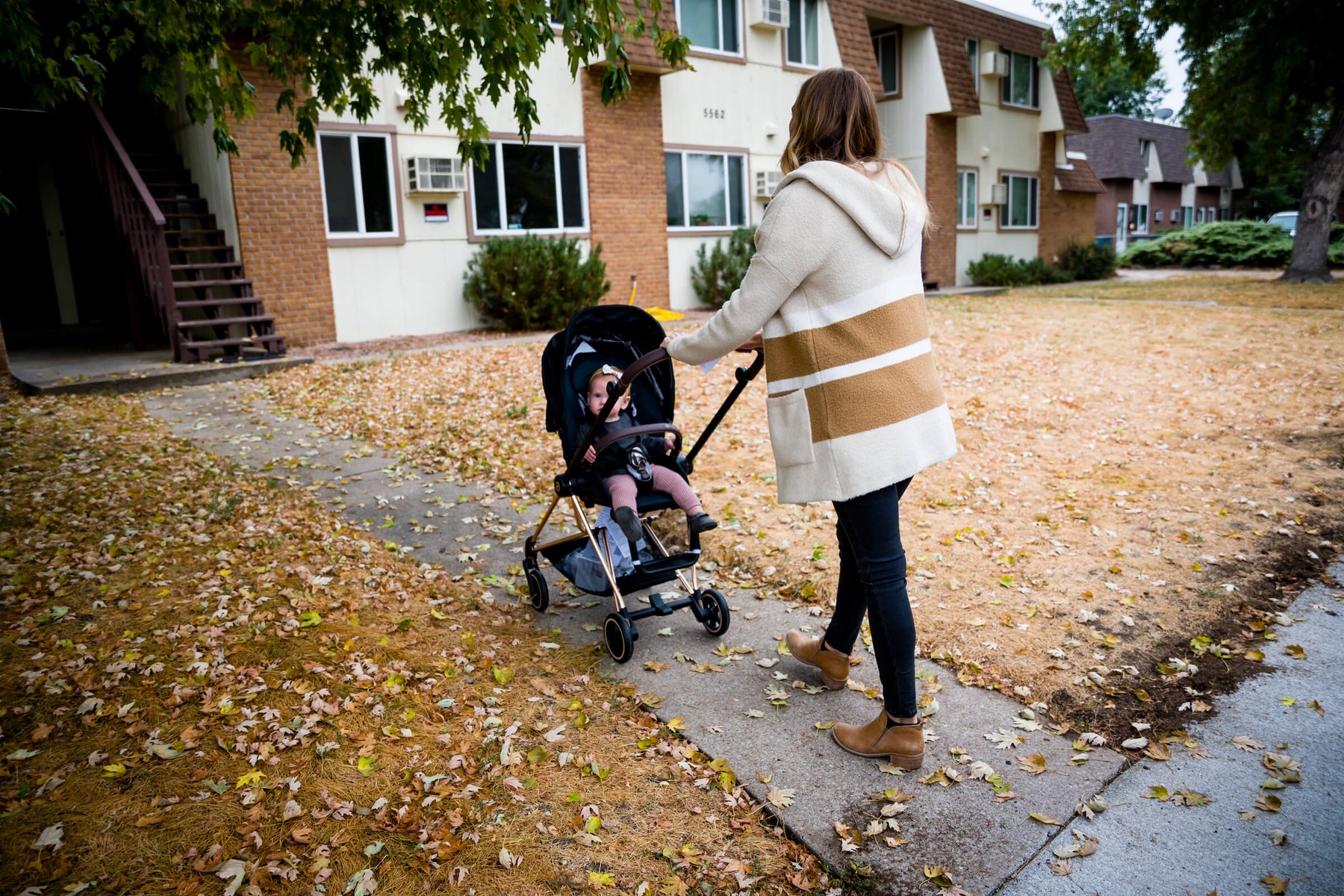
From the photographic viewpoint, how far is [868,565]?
297 centimetres

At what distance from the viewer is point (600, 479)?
14.0 feet

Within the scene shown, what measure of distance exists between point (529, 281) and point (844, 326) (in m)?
11.8

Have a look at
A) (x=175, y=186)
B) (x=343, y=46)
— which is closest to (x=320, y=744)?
(x=343, y=46)

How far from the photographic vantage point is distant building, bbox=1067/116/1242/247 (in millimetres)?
43812

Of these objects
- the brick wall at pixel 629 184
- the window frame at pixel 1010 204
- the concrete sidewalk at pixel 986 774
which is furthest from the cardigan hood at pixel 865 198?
the window frame at pixel 1010 204

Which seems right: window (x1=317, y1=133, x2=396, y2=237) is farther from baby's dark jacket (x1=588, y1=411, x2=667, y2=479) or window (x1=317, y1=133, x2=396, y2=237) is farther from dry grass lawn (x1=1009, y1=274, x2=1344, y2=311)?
dry grass lawn (x1=1009, y1=274, x2=1344, y2=311)

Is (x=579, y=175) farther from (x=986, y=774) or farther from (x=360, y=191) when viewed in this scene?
(x=986, y=774)

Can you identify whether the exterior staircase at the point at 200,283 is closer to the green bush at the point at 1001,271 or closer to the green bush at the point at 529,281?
the green bush at the point at 529,281

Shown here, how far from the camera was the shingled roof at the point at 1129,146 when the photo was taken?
4341 cm

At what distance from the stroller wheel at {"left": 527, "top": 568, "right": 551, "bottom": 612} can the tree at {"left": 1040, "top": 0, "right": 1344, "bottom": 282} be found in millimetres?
22109

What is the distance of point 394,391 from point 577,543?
6.19 meters

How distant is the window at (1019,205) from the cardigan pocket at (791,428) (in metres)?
24.6

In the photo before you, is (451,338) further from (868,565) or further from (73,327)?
(868,565)

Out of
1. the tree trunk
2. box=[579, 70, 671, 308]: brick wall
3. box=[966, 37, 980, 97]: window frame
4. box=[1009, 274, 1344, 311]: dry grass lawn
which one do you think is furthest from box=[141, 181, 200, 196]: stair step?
the tree trunk
